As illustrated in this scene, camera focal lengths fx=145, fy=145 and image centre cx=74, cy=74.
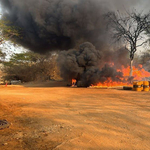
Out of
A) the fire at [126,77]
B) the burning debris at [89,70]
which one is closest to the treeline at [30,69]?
the burning debris at [89,70]

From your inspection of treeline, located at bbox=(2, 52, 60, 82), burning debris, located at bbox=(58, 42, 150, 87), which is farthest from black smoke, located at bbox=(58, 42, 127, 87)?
treeline, located at bbox=(2, 52, 60, 82)

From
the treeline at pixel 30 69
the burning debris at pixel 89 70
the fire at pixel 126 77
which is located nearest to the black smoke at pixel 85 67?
the burning debris at pixel 89 70

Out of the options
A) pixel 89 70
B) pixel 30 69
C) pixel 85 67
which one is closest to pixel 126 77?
pixel 89 70

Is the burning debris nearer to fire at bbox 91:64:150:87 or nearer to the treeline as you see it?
fire at bbox 91:64:150:87

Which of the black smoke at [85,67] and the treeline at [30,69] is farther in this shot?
the treeline at [30,69]

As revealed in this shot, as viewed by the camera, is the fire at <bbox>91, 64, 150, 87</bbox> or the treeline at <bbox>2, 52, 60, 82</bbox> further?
the treeline at <bbox>2, 52, 60, 82</bbox>

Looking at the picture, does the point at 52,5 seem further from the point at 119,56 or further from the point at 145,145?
the point at 145,145

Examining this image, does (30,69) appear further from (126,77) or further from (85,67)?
(126,77)

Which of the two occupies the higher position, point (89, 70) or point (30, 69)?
point (30, 69)

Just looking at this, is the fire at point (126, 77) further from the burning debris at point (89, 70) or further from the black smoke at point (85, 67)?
the black smoke at point (85, 67)

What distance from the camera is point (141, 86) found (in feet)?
41.9

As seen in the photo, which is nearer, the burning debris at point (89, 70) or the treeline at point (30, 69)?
the burning debris at point (89, 70)

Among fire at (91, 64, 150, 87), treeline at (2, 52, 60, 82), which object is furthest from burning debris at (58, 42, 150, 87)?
treeline at (2, 52, 60, 82)

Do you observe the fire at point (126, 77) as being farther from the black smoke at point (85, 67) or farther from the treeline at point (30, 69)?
the treeline at point (30, 69)
